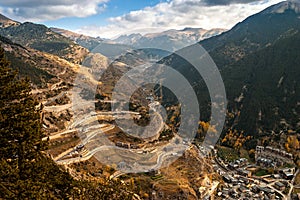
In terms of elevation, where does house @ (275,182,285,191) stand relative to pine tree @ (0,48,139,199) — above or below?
below

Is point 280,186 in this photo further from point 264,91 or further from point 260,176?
point 264,91

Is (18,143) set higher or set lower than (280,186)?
higher

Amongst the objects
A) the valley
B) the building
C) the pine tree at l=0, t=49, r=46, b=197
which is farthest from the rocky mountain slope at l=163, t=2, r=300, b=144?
the pine tree at l=0, t=49, r=46, b=197

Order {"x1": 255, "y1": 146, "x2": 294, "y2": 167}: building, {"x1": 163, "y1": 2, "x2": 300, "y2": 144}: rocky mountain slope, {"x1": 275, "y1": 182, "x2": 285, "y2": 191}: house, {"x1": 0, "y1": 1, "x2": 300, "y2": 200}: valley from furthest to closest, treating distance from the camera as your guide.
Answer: {"x1": 163, "y1": 2, "x2": 300, "y2": 144}: rocky mountain slope → {"x1": 255, "y1": 146, "x2": 294, "y2": 167}: building → {"x1": 275, "y1": 182, "x2": 285, "y2": 191}: house → {"x1": 0, "y1": 1, "x2": 300, "y2": 200}: valley

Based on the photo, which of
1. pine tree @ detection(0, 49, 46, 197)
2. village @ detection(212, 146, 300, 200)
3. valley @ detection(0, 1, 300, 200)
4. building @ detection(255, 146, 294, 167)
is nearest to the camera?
pine tree @ detection(0, 49, 46, 197)

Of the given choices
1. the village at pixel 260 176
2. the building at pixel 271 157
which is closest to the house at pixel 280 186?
the village at pixel 260 176

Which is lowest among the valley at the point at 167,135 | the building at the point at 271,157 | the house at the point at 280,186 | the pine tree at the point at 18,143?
the house at the point at 280,186

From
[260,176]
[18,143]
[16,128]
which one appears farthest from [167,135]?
[16,128]

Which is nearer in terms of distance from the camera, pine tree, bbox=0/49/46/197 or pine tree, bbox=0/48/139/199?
pine tree, bbox=0/48/139/199

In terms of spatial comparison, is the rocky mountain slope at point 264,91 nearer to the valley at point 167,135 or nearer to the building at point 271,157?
the valley at point 167,135

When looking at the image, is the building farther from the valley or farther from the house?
the house

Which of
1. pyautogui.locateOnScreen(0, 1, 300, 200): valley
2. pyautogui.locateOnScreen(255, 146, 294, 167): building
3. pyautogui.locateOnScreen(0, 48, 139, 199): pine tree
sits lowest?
pyautogui.locateOnScreen(255, 146, 294, 167): building

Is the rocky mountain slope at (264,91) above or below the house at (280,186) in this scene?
above
